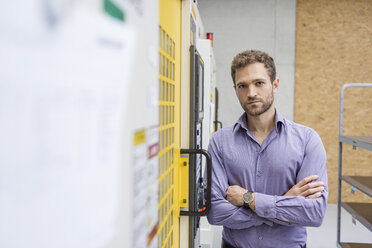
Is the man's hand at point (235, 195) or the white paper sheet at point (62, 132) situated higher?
the white paper sheet at point (62, 132)

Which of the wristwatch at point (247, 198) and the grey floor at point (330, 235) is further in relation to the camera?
the grey floor at point (330, 235)

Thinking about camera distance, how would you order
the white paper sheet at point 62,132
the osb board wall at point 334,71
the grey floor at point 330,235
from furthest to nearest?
the osb board wall at point 334,71
the grey floor at point 330,235
the white paper sheet at point 62,132

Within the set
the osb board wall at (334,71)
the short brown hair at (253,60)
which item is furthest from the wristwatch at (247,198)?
the osb board wall at (334,71)

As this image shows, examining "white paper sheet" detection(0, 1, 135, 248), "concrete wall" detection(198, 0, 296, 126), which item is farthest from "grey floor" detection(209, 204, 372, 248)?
"white paper sheet" detection(0, 1, 135, 248)

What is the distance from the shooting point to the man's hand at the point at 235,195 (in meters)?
1.48

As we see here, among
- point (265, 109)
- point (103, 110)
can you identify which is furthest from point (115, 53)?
point (265, 109)

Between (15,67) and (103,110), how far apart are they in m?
0.15

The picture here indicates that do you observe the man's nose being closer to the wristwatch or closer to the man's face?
the man's face

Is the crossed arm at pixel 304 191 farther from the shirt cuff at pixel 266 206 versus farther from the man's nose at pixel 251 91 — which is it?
the man's nose at pixel 251 91

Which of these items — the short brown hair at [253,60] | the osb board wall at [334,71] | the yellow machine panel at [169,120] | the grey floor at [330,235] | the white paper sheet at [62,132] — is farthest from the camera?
the osb board wall at [334,71]

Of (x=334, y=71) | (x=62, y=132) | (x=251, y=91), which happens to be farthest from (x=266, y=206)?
(x=334, y=71)

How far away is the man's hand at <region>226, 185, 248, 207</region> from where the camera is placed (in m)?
1.48

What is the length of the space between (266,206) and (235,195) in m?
0.15

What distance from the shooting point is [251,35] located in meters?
4.89
